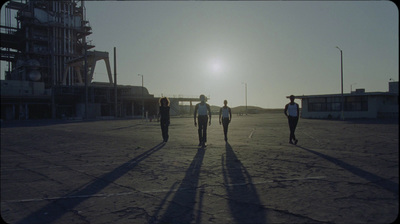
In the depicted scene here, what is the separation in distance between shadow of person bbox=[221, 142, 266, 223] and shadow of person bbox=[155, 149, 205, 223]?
1.61ft

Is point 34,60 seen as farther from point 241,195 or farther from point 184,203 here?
point 241,195

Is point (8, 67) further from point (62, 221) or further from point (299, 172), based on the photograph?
point (299, 172)

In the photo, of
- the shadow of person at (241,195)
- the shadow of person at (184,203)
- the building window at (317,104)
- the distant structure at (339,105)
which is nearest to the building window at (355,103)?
the distant structure at (339,105)

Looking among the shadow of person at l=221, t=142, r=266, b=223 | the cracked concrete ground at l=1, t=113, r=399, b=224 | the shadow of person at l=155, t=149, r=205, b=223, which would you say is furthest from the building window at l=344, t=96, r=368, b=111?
the shadow of person at l=155, t=149, r=205, b=223

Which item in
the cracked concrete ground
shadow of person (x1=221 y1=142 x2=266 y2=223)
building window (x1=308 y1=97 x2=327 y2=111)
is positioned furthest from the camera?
shadow of person (x1=221 y1=142 x2=266 y2=223)

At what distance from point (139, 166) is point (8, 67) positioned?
4931 millimetres

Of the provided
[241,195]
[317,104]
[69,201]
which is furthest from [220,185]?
[317,104]

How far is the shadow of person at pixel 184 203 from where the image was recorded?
141 inches

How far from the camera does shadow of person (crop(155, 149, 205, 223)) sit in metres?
3.57

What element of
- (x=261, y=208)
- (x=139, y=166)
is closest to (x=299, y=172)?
(x=261, y=208)

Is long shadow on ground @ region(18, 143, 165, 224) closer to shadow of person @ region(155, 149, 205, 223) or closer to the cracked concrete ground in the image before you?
the cracked concrete ground

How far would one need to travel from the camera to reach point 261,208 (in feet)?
12.0

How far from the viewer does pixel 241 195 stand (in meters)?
4.37

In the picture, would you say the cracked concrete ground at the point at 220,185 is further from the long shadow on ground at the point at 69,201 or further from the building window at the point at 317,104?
the building window at the point at 317,104
